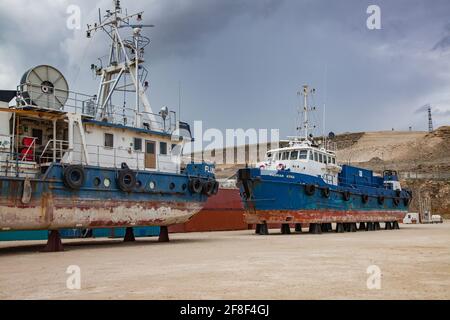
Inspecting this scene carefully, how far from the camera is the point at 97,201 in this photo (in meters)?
16.1

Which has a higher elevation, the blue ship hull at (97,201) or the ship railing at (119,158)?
the ship railing at (119,158)

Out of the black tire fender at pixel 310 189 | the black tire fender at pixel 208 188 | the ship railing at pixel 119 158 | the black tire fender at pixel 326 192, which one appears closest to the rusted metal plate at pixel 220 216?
the black tire fender at pixel 326 192

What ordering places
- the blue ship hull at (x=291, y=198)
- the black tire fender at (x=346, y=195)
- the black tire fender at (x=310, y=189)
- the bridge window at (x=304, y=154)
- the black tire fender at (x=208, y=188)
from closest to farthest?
the black tire fender at (x=208, y=188) < the blue ship hull at (x=291, y=198) < the black tire fender at (x=310, y=189) < the bridge window at (x=304, y=154) < the black tire fender at (x=346, y=195)

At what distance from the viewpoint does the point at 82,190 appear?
1565 cm

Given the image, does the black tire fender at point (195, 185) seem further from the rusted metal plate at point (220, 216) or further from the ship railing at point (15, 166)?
the rusted metal plate at point (220, 216)

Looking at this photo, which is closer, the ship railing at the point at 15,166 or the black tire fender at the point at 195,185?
the ship railing at the point at 15,166

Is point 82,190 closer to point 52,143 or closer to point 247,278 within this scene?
point 52,143

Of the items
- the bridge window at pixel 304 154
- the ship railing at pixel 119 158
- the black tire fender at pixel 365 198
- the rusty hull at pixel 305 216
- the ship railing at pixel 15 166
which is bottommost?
the rusty hull at pixel 305 216

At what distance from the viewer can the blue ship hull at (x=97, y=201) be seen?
46.4 ft

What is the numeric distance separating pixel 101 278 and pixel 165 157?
10963 mm

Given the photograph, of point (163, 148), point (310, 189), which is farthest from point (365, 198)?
point (163, 148)

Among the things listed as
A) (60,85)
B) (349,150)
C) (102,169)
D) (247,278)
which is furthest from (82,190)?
(349,150)

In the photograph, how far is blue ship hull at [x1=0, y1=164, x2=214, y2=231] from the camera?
557 inches

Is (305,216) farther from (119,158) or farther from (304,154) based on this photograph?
(119,158)
